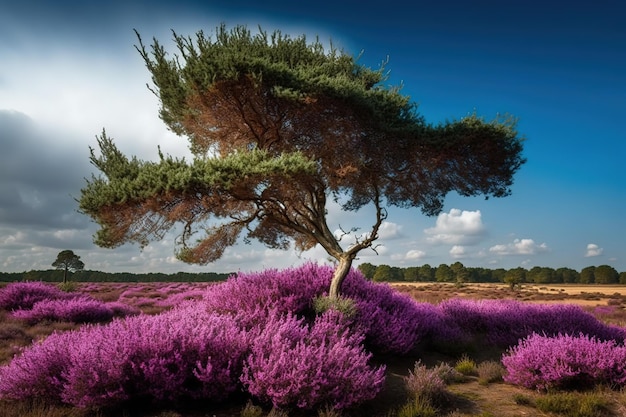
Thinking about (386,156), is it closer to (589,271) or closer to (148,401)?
(148,401)

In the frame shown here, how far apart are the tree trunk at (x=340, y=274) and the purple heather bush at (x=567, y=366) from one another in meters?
4.37

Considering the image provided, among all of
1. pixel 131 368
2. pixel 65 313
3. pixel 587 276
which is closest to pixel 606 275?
pixel 587 276

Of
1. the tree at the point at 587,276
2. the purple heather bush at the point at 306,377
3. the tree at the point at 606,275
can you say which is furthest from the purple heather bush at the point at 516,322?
the tree at the point at 587,276

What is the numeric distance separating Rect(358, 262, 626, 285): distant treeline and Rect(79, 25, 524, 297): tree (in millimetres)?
84558

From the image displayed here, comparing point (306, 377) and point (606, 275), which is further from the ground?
point (306, 377)

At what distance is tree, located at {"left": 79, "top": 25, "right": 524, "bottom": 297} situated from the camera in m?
8.55

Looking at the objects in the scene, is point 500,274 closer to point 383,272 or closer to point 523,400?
point 383,272

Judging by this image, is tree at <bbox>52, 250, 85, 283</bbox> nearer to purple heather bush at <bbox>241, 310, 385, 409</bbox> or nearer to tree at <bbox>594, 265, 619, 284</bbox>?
purple heather bush at <bbox>241, 310, 385, 409</bbox>

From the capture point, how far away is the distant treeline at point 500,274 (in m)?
103

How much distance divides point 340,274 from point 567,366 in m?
5.34

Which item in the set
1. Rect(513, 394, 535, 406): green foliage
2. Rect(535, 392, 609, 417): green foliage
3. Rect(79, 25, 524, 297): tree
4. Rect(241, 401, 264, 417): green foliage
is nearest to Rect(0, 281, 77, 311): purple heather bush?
Rect(79, 25, 524, 297): tree

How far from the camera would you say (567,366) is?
7.23 m

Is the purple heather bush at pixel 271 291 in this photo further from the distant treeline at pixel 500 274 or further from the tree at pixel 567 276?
the tree at pixel 567 276

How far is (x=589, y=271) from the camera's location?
10931 cm
